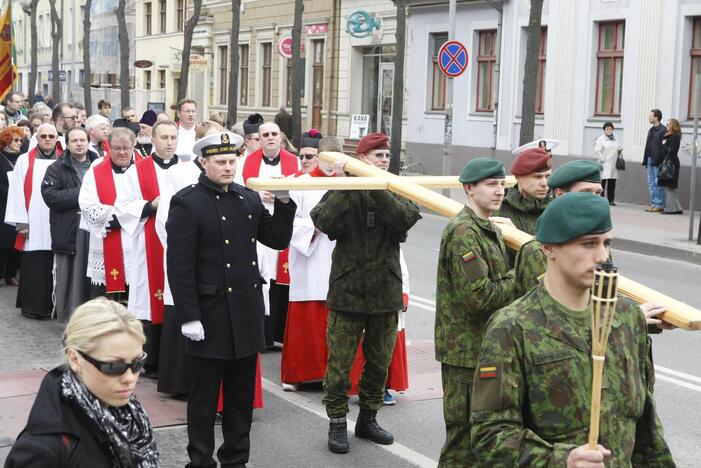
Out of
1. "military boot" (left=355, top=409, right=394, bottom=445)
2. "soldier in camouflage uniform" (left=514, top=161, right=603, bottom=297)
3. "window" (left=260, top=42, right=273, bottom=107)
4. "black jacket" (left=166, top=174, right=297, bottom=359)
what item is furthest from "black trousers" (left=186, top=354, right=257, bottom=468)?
"window" (left=260, top=42, right=273, bottom=107)

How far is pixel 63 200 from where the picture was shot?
10.4 meters

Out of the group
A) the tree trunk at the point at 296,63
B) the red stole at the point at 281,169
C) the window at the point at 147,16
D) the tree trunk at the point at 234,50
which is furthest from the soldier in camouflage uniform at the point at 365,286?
the window at the point at 147,16

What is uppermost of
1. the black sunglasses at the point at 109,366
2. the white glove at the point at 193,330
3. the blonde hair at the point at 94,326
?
the blonde hair at the point at 94,326

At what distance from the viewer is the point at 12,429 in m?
7.14

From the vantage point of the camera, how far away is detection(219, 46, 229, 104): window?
4795cm

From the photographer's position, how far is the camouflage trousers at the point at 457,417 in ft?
16.0

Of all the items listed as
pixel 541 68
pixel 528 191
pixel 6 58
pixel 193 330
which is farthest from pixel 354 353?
pixel 541 68

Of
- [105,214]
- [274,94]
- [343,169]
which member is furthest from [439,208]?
[274,94]

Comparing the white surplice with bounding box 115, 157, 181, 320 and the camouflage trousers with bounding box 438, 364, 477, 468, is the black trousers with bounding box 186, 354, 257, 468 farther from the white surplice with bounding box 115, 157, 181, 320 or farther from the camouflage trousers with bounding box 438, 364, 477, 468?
the white surplice with bounding box 115, 157, 181, 320

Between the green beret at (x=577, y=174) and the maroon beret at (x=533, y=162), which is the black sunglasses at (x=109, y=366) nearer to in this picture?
the green beret at (x=577, y=174)

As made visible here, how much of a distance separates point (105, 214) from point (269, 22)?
34869mm

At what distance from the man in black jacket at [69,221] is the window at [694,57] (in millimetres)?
15221

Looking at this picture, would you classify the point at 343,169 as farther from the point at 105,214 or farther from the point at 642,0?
the point at 642,0

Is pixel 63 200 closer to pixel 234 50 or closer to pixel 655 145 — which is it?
pixel 655 145
